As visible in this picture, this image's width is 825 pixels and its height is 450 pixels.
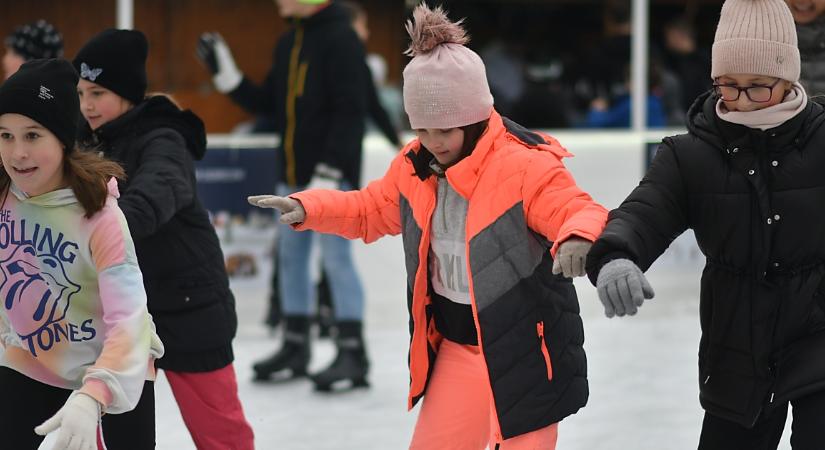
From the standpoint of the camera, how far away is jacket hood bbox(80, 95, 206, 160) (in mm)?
3854

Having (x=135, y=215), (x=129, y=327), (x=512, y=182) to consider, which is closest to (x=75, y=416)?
(x=129, y=327)

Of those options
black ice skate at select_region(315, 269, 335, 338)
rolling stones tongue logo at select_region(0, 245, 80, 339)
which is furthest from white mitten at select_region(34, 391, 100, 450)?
black ice skate at select_region(315, 269, 335, 338)

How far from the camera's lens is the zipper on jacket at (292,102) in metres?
A: 6.07

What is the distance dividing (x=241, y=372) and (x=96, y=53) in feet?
9.16

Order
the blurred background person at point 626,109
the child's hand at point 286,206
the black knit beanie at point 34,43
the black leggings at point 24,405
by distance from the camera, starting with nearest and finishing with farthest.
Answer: the black leggings at point 24,405
the child's hand at point 286,206
the black knit beanie at point 34,43
the blurred background person at point 626,109

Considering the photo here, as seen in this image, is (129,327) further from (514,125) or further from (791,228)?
(791,228)

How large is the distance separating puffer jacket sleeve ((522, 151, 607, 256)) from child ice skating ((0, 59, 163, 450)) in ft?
2.96

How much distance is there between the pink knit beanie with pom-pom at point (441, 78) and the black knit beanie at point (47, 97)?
0.79 m

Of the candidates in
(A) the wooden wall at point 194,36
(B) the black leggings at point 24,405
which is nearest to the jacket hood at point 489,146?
(B) the black leggings at point 24,405

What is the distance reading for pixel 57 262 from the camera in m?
Result: 3.09

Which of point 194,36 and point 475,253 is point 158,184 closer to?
point 475,253

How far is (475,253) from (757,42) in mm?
791

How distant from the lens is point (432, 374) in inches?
137

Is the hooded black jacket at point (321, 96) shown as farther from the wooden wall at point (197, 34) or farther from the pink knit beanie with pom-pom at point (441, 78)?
the wooden wall at point (197, 34)
